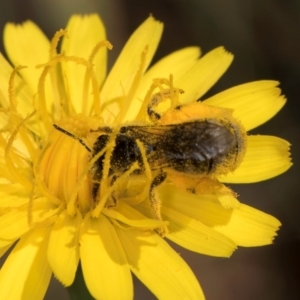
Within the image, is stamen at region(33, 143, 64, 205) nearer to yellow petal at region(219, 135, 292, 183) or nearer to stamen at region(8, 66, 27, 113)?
stamen at region(8, 66, 27, 113)

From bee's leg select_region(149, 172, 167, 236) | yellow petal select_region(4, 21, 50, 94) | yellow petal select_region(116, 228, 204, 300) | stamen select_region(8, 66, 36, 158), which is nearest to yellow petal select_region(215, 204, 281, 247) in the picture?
yellow petal select_region(116, 228, 204, 300)

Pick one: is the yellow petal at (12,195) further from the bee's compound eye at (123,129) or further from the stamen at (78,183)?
the bee's compound eye at (123,129)

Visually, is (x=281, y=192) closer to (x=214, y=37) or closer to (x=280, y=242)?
(x=280, y=242)

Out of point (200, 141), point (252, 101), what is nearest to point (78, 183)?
point (200, 141)

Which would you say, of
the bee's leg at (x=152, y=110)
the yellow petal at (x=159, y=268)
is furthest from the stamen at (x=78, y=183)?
the bee's leg at (x=152, y=110)

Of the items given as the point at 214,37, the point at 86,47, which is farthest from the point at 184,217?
the point at 214,37

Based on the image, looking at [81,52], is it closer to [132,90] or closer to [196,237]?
[132,90]
